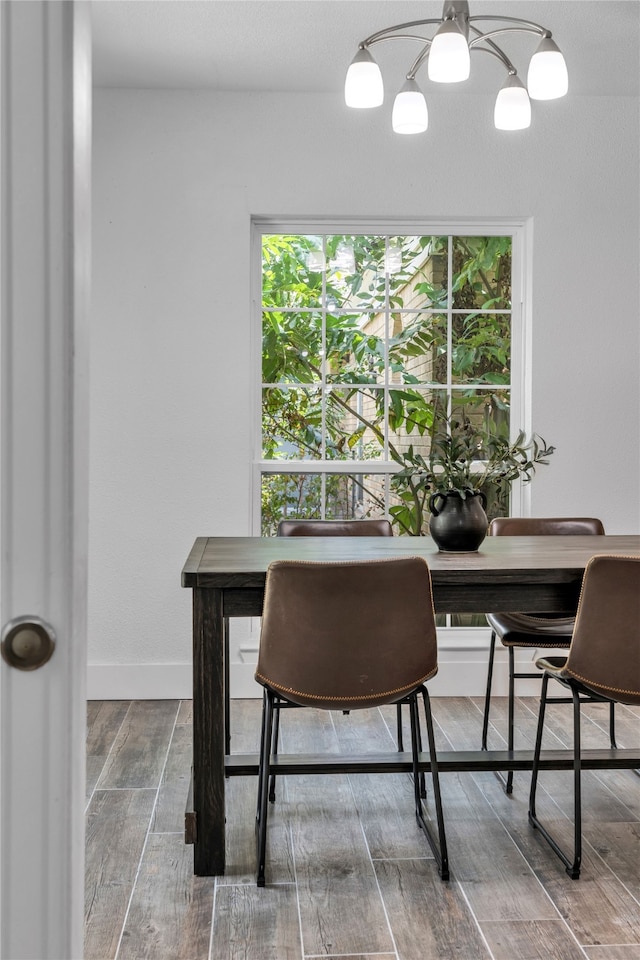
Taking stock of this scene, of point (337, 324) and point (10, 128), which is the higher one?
point (337, 324)

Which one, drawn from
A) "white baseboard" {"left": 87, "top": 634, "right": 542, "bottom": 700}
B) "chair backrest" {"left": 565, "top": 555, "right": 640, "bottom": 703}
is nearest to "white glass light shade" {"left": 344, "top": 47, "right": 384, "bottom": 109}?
"chair backrest" {"left": 565, "top": 555, "right": 640, "bottom": 703}

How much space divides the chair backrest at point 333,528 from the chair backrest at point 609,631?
4.19 ft

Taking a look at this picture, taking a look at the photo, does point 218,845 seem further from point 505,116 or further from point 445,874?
point 505,116

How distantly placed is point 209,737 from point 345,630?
0.50m

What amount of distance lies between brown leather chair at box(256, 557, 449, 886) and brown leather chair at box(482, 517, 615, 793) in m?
0.79

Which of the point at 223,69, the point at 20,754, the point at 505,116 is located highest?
the point at 223,69

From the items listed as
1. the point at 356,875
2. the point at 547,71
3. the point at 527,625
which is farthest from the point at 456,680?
Result: the point at 547,71

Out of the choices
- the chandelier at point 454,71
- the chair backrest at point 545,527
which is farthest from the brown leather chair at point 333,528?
the chandelier at point 454,71

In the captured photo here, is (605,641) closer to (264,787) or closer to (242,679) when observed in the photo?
(264,787)

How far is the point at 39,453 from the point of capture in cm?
100

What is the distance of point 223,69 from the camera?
3.97 metres

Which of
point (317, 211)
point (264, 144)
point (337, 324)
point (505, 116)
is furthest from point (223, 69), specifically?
point (505, 116)

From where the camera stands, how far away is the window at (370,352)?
172 inches

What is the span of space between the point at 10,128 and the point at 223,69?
3371 millimetres
